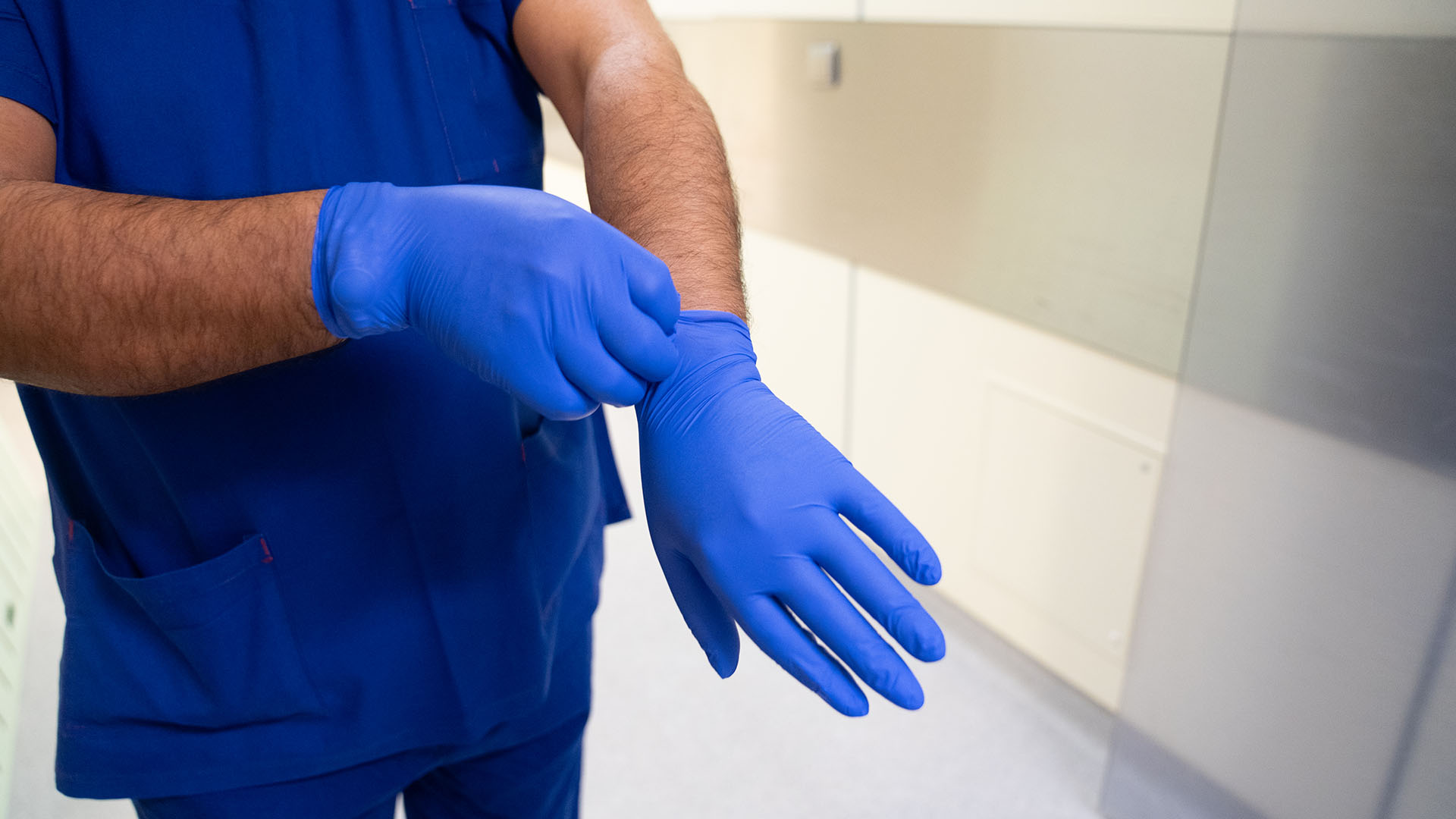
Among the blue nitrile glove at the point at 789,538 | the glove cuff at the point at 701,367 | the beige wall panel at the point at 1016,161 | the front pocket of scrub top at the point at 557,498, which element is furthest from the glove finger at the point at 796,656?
the beige wall panel at the point at 1016,161

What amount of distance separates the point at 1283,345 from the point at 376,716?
110 centimetres

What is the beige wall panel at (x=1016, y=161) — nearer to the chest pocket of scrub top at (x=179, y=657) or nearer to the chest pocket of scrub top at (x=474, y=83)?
the chest pocket of scrub top at (x=474, y=83)

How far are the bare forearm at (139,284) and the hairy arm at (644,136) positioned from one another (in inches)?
11.0

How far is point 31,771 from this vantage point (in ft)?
5.72

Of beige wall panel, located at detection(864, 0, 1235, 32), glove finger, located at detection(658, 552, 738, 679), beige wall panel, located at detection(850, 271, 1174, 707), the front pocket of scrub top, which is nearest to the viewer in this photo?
glove finger, located at detection(658, 552, 738, 679)

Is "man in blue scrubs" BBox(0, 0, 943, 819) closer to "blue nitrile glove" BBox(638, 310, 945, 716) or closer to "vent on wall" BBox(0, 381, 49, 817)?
"blue nitrile glove" BBox(638, 310, 945, 716)

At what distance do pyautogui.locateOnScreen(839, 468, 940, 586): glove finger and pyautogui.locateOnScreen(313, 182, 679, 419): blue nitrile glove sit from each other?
5.8 inches

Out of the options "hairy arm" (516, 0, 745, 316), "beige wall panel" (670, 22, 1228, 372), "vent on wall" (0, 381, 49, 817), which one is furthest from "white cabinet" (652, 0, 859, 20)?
→ "vent on wall" (0, 381, 49, 817)

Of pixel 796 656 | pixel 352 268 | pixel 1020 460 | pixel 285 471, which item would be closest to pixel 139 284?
pixel 352 268

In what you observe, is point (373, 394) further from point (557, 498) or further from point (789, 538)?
point (789, 538)

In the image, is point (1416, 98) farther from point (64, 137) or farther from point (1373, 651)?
point (64, 137)

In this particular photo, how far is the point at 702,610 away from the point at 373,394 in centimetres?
33

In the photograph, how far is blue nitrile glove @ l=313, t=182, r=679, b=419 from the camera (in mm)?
575

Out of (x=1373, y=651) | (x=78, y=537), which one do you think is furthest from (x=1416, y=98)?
(x=78, y=537)
